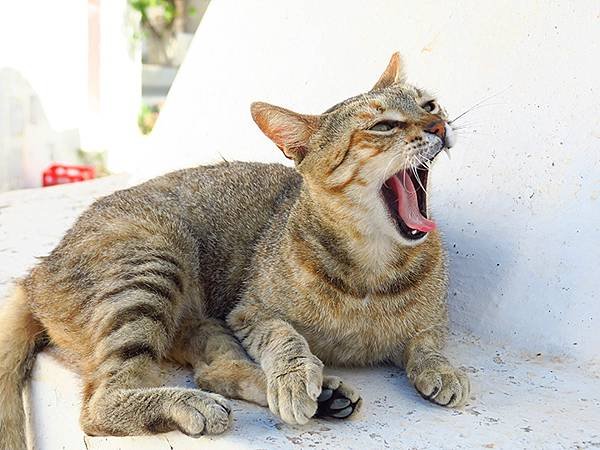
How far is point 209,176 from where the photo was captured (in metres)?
3.78

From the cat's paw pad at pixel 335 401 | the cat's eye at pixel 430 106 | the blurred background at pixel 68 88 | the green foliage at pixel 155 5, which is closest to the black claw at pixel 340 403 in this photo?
the cat's paw pad at pixel 335 401

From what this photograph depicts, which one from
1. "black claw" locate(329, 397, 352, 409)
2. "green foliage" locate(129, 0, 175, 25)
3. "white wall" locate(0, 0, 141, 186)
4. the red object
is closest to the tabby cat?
"black claw" locate(329, 397, 352, 409)

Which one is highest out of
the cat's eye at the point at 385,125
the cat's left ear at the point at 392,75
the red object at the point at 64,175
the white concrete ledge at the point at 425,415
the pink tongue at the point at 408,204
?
the cat's left ear at the point at 392,75

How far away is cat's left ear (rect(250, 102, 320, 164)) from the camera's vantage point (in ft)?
9.92

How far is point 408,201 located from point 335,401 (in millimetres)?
741

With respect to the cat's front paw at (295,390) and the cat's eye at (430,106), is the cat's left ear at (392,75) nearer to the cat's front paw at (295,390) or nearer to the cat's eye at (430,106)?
the cat's eye at (430,106)

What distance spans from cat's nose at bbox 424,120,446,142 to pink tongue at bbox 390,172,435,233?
0.18m

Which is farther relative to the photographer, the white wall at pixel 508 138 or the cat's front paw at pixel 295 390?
the white wall at pixel 508 138

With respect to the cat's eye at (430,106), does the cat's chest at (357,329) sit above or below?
below

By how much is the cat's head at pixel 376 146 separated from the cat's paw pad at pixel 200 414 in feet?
2.79

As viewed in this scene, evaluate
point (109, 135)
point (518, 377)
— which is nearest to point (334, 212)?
point (518, 377)

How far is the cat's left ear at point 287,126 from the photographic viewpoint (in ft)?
9.92

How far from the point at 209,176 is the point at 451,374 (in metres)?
1.52

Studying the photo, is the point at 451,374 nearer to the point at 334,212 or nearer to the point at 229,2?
the point at 334,212
